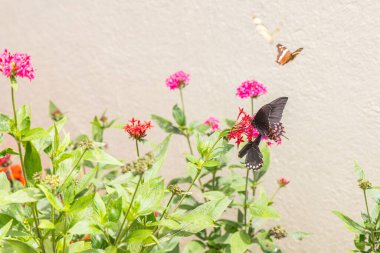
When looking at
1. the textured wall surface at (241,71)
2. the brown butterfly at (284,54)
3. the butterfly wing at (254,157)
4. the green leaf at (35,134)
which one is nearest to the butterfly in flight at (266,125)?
the butterfly wing at (254,157)

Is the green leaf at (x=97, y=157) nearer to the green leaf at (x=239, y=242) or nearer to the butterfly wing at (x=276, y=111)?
the butterfly wing at (x=276, y=111)

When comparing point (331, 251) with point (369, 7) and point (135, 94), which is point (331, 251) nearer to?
point (369, 7)

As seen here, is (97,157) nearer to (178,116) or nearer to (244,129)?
(244,129)

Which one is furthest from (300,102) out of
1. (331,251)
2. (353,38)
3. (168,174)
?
(168,174)

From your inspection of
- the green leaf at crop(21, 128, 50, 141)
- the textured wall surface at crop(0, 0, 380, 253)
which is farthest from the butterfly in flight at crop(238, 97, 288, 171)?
the textured wall surface at crop(0, 0, 380, 253)

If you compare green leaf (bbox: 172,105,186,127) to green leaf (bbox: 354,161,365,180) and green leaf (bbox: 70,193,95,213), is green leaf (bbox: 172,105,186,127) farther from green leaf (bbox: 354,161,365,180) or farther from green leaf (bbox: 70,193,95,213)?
green leaf (bbox: 70,193,95,213)

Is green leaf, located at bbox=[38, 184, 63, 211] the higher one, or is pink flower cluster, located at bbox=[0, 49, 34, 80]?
pink flower cluster, located at bbox=[0, 49, 34, 80]
